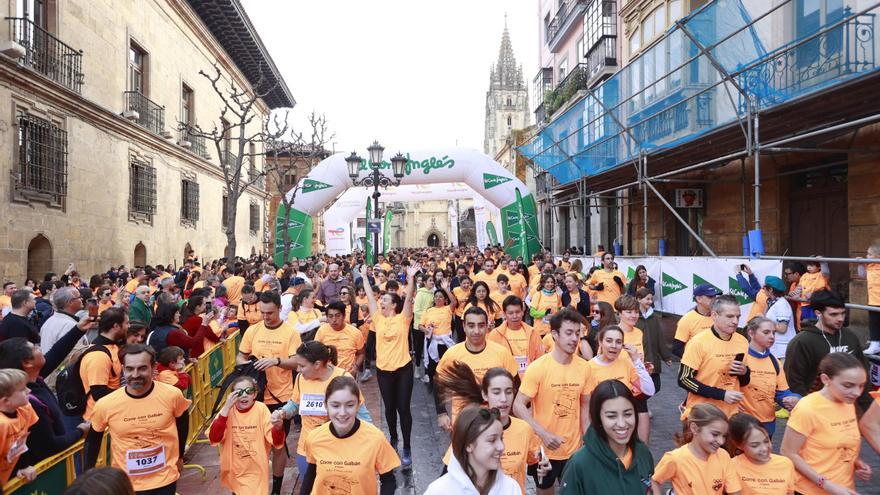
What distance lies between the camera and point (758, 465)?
330 cm

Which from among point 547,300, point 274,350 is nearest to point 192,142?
point 547,300

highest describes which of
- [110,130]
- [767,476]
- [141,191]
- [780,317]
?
[110,130]

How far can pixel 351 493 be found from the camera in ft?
11.0

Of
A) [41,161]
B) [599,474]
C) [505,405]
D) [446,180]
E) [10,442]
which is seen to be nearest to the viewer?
[599,474]

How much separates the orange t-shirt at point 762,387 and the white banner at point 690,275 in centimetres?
376

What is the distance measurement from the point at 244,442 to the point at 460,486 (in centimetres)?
231

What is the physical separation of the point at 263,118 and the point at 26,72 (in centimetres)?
2502

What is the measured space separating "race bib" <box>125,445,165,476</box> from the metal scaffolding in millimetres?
7585

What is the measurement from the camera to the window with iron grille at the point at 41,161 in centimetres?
1286

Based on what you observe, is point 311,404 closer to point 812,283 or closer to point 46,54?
point 812,283

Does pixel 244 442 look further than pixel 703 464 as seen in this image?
Yes

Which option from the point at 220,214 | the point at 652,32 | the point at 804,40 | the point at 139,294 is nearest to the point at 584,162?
the point at 652,32

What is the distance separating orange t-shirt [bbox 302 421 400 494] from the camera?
11.0ft

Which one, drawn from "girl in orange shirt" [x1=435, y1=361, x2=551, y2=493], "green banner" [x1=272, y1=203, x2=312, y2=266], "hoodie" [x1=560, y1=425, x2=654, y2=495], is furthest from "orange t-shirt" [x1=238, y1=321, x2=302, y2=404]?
"green banner" [x1=272, y1=203, x2=312, y2=266]
